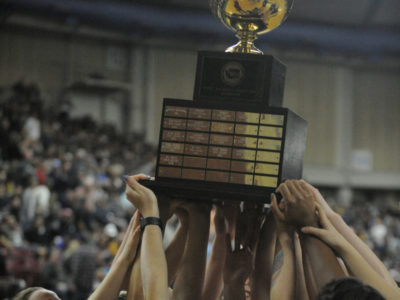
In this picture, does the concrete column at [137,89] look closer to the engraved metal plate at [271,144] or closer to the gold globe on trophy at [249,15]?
the gold globe on trophy at [249,15]

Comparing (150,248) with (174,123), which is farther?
(174,123)

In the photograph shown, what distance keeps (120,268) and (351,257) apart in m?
0.73

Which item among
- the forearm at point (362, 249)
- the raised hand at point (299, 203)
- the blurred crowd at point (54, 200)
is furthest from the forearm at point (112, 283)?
the blurred crowd at point (54, 200)

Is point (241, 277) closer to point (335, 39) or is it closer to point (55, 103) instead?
point (55, 103)

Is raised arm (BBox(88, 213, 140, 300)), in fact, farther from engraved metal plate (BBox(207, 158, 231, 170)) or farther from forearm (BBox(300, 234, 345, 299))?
forearm (BBox(300, 234, 345, 299))

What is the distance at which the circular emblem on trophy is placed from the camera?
80.3 inches

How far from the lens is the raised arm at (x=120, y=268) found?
5.93 feet

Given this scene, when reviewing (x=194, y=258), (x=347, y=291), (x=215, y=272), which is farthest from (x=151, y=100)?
(x=347, y=291)

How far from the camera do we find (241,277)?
1.98 m

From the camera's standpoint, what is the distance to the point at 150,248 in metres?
1.78

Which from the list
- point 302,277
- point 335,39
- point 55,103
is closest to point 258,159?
point 302,277

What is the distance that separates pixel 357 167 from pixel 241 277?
20783mm

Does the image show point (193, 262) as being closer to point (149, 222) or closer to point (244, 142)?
point (149, 222)

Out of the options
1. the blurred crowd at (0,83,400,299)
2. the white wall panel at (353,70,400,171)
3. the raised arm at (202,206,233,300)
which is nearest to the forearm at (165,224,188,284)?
the raised arm at (202,206,233,300)
